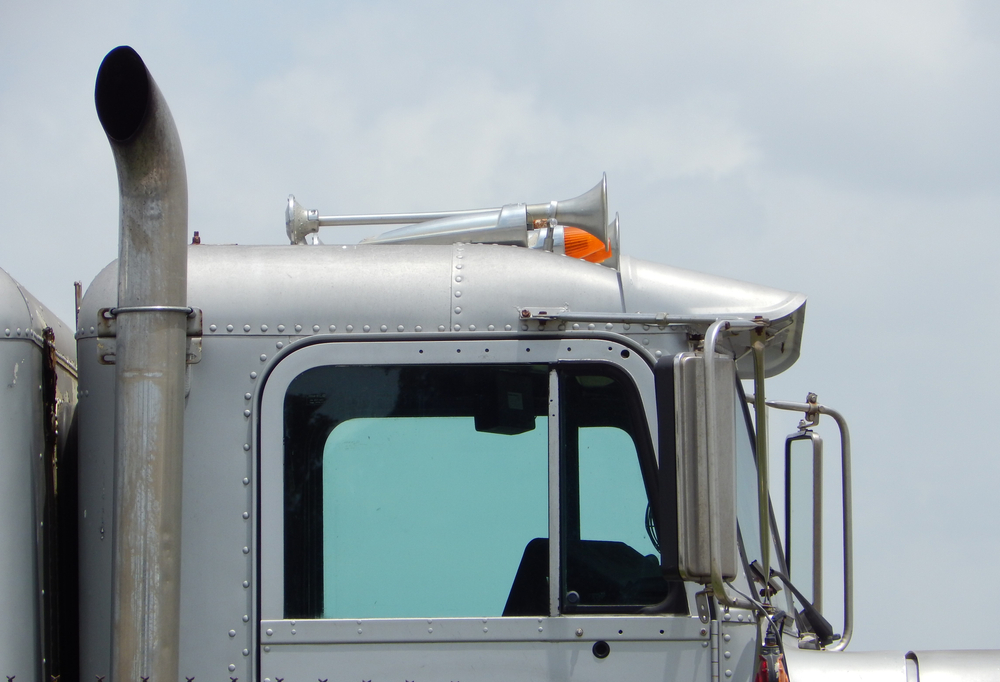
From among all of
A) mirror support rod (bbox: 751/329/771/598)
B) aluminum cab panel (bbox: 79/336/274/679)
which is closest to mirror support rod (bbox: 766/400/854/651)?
mirror support rod (bbox: 751/329/771/598)

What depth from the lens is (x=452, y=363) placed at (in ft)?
9.14

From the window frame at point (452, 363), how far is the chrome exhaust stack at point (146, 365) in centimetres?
23

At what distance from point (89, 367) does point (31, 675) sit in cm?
77

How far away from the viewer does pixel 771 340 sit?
3.12m

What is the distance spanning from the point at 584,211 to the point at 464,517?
100cm

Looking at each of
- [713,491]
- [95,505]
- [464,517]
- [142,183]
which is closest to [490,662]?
[464,517]

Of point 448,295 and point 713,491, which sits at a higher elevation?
point 448,295

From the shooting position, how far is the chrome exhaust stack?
2521mm

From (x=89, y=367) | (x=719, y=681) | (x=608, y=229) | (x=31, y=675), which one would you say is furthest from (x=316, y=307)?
(x=719, y=681)

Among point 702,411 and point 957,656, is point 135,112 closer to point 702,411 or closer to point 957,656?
point 702,411

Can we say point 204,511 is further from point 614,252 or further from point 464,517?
point 614,252

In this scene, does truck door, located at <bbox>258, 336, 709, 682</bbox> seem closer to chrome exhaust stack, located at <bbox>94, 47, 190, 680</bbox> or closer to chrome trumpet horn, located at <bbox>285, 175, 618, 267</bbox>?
chrome exhaust stack, located at <bbox>94, 47, 190, 680</bbox>

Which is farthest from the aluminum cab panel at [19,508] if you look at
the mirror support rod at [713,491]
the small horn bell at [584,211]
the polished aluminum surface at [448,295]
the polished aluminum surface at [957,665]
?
the polished aluminum surface at [957,665]

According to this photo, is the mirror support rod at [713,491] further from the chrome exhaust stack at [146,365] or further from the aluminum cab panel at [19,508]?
the aluminum cab panel at [19,508]
